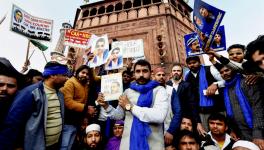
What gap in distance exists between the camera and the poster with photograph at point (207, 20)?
10.0 ft

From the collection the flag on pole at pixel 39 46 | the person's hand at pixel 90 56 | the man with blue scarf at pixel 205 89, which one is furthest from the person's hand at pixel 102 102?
the flag on pole at pixel 39 46

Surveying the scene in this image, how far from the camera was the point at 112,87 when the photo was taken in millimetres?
3246

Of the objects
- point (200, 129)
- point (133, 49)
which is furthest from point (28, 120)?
point (133, 49)

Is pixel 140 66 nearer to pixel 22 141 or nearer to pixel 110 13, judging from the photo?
pixel 22 141

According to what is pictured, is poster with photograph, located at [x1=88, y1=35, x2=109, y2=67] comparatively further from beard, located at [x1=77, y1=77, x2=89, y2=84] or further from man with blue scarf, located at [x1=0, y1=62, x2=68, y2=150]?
man with blue scarf, located at [x1=0, y1=62, x2=68, y2=150]

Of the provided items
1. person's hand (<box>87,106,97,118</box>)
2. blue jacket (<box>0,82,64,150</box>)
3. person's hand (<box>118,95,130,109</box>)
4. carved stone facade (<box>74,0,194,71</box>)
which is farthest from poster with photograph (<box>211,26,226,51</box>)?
carved stone facade (<box>74,0,194,71</box>)

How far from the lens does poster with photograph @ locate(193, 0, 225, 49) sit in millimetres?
3058

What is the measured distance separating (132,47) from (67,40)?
2028 millimetres

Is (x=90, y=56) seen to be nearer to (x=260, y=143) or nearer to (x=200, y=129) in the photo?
(x=200, y=129)

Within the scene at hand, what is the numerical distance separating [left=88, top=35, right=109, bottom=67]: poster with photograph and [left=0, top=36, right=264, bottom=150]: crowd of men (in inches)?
31.5

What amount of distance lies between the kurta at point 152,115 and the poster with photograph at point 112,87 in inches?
20.0

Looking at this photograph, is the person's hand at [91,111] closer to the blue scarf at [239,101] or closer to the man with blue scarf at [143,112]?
the man with blue scarf at [143,112]

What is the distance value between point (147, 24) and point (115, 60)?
442 inches

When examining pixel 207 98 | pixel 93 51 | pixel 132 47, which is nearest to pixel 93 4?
pixel 132 47
